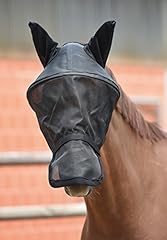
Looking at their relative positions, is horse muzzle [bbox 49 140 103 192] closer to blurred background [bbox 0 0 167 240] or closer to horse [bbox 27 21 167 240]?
horse [bbox 27 21 167 240]

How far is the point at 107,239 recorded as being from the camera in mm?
2279

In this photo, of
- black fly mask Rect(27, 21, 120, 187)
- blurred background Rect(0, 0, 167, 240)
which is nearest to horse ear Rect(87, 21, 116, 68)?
black fly mask Rect(27, 21, 120, 187)

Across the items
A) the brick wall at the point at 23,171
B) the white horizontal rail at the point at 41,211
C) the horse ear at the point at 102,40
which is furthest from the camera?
the brick wall at the point at 23,171

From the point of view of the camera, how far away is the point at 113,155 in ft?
7.23

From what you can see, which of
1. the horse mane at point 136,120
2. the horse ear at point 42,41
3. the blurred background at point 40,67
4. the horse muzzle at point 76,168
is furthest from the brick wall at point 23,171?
the horse muzzle at point 76,168

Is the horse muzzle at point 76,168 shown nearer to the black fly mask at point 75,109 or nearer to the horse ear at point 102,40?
the black fly mask at point 75,109

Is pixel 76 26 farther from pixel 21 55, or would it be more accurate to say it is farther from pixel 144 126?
pixel 144 126

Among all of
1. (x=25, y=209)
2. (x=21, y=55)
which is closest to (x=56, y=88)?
(x=25, y=209)

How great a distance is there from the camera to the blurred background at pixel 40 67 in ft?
17.9

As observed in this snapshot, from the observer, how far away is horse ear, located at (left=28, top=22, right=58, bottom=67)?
6.75ft

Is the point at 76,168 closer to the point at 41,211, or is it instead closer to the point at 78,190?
the point at 78,190

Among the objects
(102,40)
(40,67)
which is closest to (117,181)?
(102,40)

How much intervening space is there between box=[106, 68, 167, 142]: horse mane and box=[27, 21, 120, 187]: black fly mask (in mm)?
210

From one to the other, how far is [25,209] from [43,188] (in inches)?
77.5
